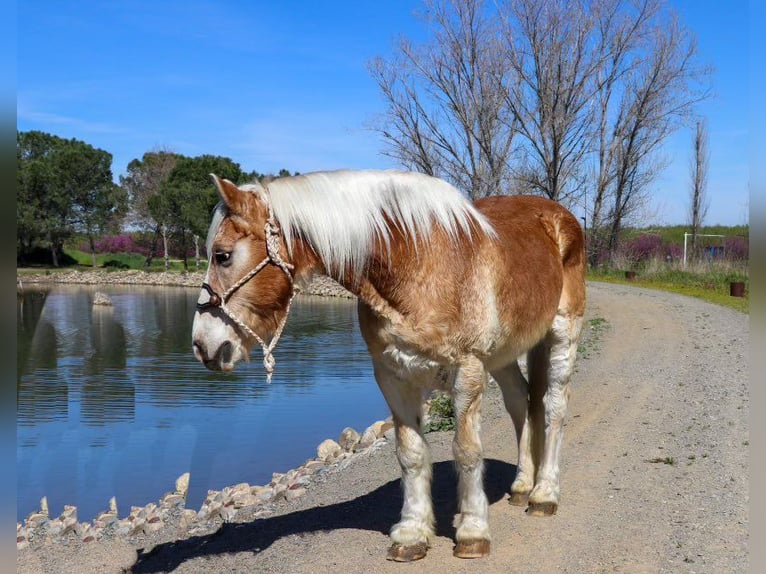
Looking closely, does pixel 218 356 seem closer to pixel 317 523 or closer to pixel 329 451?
pixel 317 523

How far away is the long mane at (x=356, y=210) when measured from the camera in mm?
4039

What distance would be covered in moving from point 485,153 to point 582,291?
711 inches

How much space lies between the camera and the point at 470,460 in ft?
14.5

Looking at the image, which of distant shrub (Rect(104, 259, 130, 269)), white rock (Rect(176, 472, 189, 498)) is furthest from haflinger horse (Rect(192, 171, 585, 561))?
distant shrub (Rect(104, 259, 130, 269))

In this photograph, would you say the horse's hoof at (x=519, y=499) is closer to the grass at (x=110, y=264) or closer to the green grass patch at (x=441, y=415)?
the green grass patch at (x=441, y=415)

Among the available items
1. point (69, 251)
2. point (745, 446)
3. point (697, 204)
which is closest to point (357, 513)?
point (745, 446)

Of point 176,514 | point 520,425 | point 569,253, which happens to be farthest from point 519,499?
point 176,514

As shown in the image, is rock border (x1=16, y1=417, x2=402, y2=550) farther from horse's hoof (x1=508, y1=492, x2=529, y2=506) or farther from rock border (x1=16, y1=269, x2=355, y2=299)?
rock border (x1=16, y1=269, x2=355, y2=299)

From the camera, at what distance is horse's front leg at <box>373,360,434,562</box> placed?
4523mm

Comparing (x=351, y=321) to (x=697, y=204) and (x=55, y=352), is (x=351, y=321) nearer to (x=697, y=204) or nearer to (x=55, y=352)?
(x=55, y=352)

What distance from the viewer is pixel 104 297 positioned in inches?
1341

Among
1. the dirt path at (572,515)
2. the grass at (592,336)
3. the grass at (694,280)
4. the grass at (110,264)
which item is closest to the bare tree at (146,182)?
the grass at (110,264)

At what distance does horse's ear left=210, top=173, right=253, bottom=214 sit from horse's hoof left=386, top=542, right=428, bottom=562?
2.30m

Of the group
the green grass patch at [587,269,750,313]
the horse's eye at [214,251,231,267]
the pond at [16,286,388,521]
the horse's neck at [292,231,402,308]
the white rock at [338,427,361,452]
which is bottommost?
the pond at [16,286,388,521]
